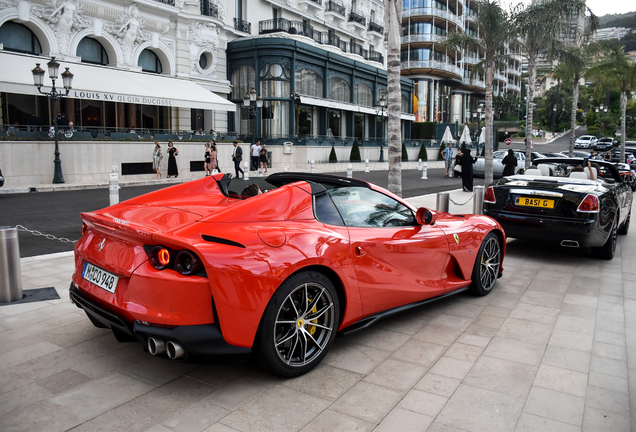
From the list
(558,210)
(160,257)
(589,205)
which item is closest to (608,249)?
(589,205)

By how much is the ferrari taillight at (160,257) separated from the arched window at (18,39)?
24.0 metres

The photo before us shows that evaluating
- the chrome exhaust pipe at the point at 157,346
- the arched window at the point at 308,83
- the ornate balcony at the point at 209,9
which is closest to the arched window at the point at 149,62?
the ornate balcony at the point at 209,9

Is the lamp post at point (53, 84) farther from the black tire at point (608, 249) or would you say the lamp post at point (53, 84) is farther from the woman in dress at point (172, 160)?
the black tire at point (608, 249)

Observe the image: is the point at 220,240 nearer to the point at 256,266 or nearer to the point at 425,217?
the point at 256,266

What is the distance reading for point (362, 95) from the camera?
1736 inches

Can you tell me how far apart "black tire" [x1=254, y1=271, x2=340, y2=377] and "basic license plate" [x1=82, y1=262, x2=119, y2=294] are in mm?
1047

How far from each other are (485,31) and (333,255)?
69.5 ft

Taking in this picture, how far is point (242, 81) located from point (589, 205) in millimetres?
29916

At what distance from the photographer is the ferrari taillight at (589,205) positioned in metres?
7.06

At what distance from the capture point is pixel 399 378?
3.58 meters

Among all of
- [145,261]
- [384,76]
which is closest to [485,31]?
[145,261]

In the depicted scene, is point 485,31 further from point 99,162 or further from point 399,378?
point 399,378

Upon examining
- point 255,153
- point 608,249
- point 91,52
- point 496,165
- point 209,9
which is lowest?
point 608,249

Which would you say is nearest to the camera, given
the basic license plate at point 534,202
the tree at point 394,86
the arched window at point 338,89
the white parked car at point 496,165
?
the basic license plate at point 534,202
